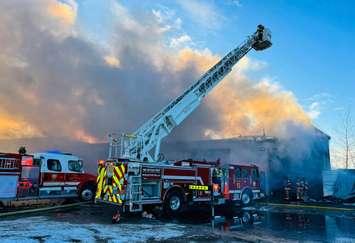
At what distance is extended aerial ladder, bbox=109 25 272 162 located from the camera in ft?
42.7

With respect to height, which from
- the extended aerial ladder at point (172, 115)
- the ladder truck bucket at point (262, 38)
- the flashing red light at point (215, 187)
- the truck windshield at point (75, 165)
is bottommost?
the flashing red light at point (215, 187)

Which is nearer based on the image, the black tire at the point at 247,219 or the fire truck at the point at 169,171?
the black tire at the point at 247,219

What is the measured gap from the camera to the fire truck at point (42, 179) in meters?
13.2

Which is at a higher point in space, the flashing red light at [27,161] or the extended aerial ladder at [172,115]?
the extended aerial ladder at [172,115]

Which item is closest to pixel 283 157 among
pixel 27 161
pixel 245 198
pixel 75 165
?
pixel 245 198

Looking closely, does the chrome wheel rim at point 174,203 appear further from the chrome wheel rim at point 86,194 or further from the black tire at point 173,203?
the chrome wheel rim at point 86,194

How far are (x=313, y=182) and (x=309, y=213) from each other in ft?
29.8

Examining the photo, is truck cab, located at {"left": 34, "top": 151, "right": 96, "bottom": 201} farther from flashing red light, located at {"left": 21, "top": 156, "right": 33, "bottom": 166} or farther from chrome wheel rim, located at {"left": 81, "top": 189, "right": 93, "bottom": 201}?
flashing red light, located at {"left": 21, "top": 156, "right": 33, "bottom": 166}

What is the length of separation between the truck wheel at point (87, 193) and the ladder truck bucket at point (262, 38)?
10192 mm

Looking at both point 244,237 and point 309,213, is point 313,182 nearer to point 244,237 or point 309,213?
point 309,213

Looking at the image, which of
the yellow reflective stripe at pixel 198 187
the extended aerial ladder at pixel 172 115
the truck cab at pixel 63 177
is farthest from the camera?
the truck cab at pixel 63 177

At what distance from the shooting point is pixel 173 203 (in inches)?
501

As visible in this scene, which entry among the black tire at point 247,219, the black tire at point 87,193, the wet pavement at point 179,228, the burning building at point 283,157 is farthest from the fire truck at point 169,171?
the burning building at point 283,157

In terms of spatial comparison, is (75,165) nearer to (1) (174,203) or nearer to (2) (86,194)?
(2) (86,194)
